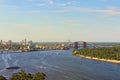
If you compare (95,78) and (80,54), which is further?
(80,54)

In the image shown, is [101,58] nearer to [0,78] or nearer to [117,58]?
[117,58]

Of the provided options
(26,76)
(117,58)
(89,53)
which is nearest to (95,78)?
(26,76)

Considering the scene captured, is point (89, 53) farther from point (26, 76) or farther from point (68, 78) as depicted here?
point (26, 76)

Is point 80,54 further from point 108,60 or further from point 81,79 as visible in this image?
point 81,79

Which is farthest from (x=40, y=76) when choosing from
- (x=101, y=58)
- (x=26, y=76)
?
(x=101, y=58)

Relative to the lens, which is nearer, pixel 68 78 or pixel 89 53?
pixel 68 78

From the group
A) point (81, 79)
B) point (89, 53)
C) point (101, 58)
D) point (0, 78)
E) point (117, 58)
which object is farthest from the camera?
point (89, 53)

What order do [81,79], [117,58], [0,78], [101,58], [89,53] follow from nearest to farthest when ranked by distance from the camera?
[0,78] < [81,79] < [117,58] < [101,58] < [89,53]
